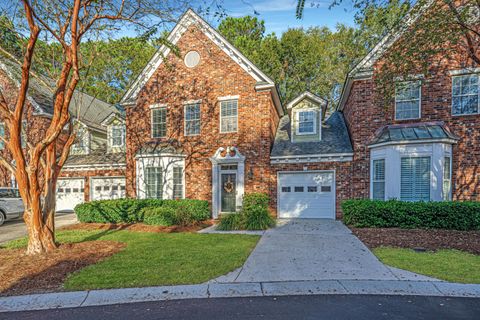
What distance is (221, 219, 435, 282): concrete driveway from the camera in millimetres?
5328

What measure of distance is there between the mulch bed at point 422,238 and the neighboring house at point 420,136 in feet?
6.98

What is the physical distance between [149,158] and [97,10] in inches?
282

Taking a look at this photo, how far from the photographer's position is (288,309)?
4090 millimetres

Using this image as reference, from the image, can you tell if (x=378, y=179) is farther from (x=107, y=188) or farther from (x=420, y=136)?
(x=107, y=188)

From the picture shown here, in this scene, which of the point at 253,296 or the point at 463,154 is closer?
the point at 253,296

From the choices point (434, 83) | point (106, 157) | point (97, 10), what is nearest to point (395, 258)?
point (434, 83)

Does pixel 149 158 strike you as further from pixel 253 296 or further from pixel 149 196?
pixel 253 296

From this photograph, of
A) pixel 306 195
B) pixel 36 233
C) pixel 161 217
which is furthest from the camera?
pixel 306 195

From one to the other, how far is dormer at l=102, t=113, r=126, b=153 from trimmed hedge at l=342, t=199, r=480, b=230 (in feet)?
46.2

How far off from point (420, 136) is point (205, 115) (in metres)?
9.66

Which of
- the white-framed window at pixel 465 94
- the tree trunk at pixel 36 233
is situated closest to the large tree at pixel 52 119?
the tree trunk at pixel 36 233

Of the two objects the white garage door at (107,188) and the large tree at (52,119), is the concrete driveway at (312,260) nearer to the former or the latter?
the large tree at (52,119)

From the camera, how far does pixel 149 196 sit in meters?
13.5

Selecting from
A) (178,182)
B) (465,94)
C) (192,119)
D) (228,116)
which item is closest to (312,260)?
(228,116)
